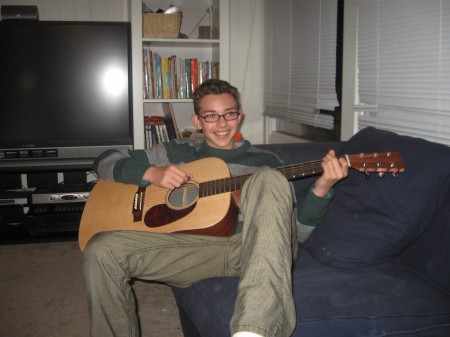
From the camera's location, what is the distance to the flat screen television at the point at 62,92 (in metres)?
3.04

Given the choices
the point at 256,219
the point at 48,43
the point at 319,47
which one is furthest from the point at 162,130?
the point at 256,219

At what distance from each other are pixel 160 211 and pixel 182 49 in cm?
225

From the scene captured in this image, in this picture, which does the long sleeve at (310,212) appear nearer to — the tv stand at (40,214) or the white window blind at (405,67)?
the white window blind at (405,67)

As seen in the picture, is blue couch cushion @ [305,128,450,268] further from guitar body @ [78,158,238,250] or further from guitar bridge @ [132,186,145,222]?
guitar bridge @ [132,186,145,222]

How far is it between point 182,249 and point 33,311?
3.55 feet

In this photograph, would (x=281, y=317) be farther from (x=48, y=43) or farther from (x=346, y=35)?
(x=48, y=43)

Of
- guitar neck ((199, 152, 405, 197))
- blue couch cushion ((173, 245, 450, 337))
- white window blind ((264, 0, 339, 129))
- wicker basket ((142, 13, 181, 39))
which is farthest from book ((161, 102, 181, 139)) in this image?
blue couch cushion ((173, 245, 450, 337))

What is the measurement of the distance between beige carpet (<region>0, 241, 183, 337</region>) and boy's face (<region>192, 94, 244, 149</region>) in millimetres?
859

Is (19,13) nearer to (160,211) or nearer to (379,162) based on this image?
(160,211)

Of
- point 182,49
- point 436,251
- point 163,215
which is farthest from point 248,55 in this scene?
point 436,251

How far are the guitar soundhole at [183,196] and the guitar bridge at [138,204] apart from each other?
0.11m

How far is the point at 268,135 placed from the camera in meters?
3.63

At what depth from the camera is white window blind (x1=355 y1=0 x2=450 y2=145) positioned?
165 cm

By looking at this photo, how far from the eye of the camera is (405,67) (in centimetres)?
186
